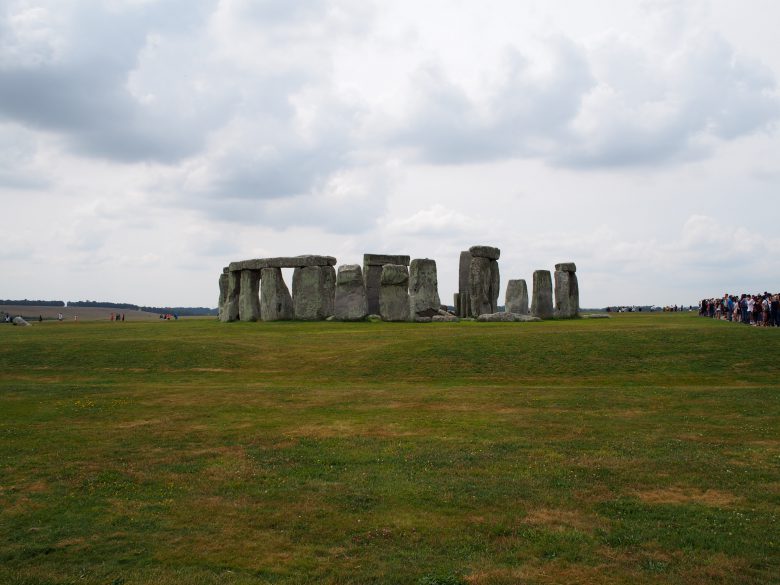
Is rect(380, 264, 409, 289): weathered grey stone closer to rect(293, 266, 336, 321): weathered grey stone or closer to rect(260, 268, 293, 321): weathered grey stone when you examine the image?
rect(293, 266, 336, 321): weathered grey stone

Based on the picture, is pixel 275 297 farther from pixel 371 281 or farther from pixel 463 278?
pixel 463 278

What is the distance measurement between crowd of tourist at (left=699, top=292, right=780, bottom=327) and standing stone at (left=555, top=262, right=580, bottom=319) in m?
8.24

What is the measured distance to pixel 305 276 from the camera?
36625mm

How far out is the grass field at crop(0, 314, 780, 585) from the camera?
6.64 m

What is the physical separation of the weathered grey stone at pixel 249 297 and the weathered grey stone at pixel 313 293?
3.15 metres

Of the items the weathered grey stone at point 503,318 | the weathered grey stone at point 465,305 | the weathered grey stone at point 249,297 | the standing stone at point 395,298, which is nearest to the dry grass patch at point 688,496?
the weathered grey stone at point 503,318

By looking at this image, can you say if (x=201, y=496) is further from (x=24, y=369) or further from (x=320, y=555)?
(x=24, y=369)

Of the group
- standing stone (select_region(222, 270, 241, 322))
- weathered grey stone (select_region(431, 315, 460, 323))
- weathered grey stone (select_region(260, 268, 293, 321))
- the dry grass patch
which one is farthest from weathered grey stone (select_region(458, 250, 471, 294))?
the dry grass patch

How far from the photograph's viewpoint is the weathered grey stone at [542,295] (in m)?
39.1

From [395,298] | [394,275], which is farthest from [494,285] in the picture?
[394,275]

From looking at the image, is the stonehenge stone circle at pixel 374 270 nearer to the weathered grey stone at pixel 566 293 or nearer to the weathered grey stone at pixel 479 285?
the weathered grey stone at pixel 479 285

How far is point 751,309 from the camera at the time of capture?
1251 inches

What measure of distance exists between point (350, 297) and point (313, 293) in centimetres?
227

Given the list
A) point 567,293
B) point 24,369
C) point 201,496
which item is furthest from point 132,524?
point 567,293
